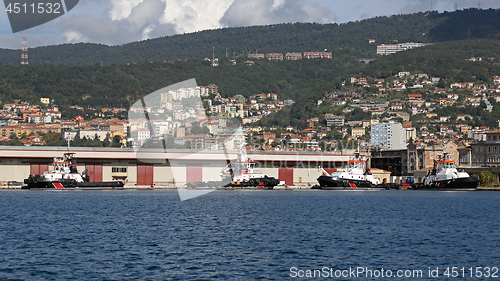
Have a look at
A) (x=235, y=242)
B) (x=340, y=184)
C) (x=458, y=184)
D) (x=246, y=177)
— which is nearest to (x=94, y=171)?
(x=246, y=177)

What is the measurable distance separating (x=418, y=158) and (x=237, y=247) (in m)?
82.5

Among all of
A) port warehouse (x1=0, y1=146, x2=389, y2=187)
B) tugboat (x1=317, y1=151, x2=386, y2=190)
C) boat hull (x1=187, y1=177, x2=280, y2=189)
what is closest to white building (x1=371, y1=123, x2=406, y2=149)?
port warehouse (x1=0, y1=146, x2=389, y2=187)

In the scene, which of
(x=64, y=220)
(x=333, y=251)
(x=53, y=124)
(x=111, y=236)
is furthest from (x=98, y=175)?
(x=53, y=124)

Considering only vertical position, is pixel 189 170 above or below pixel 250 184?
above

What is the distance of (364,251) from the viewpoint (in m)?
29.8

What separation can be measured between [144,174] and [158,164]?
2.16m

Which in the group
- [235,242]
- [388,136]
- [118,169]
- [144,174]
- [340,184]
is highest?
[388,136]

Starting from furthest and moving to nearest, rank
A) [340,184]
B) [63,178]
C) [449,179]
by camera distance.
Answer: [340,184]
[449,179]
[63,178]

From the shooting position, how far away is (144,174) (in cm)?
8731

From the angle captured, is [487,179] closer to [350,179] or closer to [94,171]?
[350,179]

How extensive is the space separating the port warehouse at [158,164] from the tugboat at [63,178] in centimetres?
256

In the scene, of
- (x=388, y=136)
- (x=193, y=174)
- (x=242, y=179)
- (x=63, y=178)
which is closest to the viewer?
(x=63, y=178)

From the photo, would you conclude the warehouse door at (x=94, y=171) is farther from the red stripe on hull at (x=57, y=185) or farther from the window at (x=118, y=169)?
the red stripe on hull at (x=57, y=185)

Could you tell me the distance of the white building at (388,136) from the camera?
524ft
